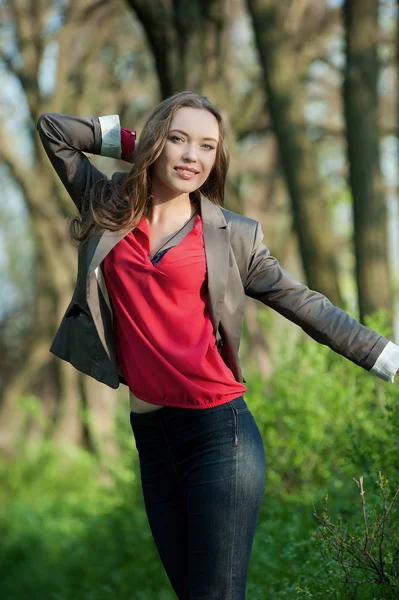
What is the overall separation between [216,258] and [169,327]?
28cm

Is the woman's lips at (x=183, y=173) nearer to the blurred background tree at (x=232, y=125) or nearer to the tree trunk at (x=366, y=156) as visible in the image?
the blurred background tree at (x=232, y=125)

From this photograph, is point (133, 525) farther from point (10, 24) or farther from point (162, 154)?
point (10, 24)

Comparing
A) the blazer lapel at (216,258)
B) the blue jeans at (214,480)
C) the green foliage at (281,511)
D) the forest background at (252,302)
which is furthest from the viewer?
the forest background at (252,302)

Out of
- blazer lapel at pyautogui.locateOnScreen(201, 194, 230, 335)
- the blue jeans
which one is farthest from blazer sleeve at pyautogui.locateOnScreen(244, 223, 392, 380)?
the blue jeans

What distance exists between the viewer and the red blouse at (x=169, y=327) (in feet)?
10.7

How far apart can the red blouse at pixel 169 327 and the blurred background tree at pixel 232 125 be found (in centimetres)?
126

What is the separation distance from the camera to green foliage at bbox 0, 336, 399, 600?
14.1ft

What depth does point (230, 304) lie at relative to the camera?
→ 3.40m

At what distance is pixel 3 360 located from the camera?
23.0 meters

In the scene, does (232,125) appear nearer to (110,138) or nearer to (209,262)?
(110,138)

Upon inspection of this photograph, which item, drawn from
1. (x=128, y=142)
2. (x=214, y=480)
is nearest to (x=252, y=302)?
(x=128, y=142)

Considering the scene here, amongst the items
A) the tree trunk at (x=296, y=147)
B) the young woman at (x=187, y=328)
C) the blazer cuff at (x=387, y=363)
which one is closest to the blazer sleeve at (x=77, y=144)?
the young woman at (x=187, y=328)

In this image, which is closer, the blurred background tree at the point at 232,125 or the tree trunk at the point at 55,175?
the blurred background tree at the point at 232,125

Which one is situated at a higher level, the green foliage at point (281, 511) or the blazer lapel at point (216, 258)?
the blazer lapel at point (216, 258)
